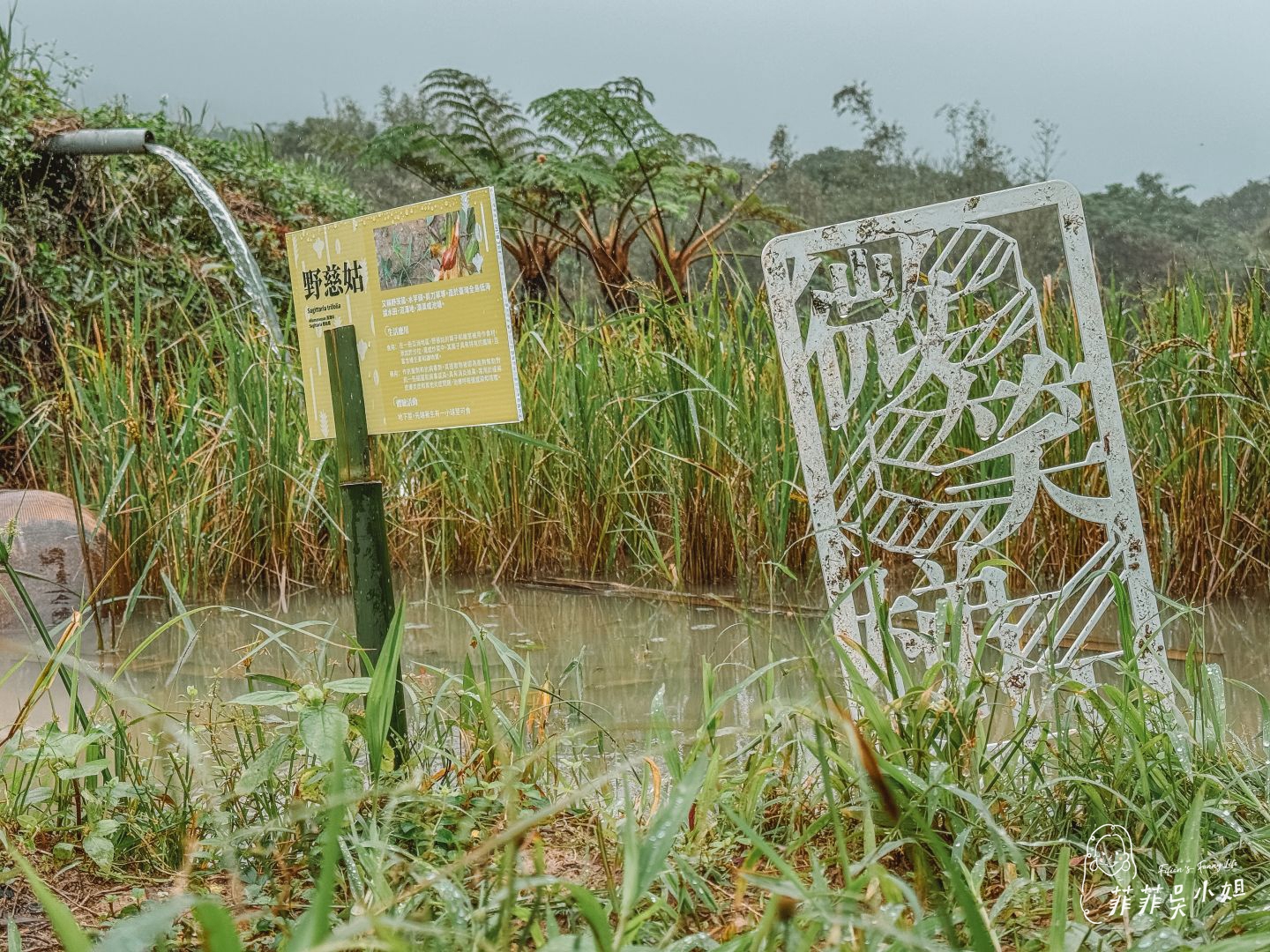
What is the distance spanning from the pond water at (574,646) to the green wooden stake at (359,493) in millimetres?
327

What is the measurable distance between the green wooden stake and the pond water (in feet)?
1.07

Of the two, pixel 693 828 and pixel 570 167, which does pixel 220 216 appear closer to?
pixel 570 167

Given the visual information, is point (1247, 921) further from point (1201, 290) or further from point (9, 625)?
point (9, 625)

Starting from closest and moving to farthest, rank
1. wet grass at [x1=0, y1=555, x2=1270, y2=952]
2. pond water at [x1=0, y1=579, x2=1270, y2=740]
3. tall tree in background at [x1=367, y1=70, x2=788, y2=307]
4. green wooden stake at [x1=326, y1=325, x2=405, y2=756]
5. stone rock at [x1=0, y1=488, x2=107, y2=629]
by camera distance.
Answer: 1. wet grass at [x1=0, y1=555, x2=1270, y2=952]
2. green wooden stake at [x1=326, y1=325, x2=405, y2=756]
3. pond water at [x1=0, y1=579, x2=1270, y2=740]
4. stone rock at [x1=0, y1=488, x2=107, y2=629]
5. tall tree in background at [x1=367, y1=70, x2=788, y2=307]

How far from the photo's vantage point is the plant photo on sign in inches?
66.4

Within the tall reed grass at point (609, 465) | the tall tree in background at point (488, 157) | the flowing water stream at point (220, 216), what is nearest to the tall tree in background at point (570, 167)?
the tall tree in background at point (488, 157)

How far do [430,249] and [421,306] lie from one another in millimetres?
89

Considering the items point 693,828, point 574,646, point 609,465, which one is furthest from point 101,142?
point 693,828

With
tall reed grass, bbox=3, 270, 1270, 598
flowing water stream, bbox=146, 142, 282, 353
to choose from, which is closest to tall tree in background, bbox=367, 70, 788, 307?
flowing water stream, bbox=146, 142, 282, 353

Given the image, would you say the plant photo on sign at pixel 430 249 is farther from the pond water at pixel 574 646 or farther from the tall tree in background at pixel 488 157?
the tall tree in background at pixel 488 157

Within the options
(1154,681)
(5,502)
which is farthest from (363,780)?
(5,502)

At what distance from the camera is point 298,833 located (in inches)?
51.0

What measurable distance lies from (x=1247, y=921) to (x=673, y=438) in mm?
2588

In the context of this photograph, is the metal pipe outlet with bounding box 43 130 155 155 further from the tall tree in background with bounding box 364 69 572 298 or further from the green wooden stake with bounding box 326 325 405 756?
the green wooden stake with bounding box 326 325 405 756
